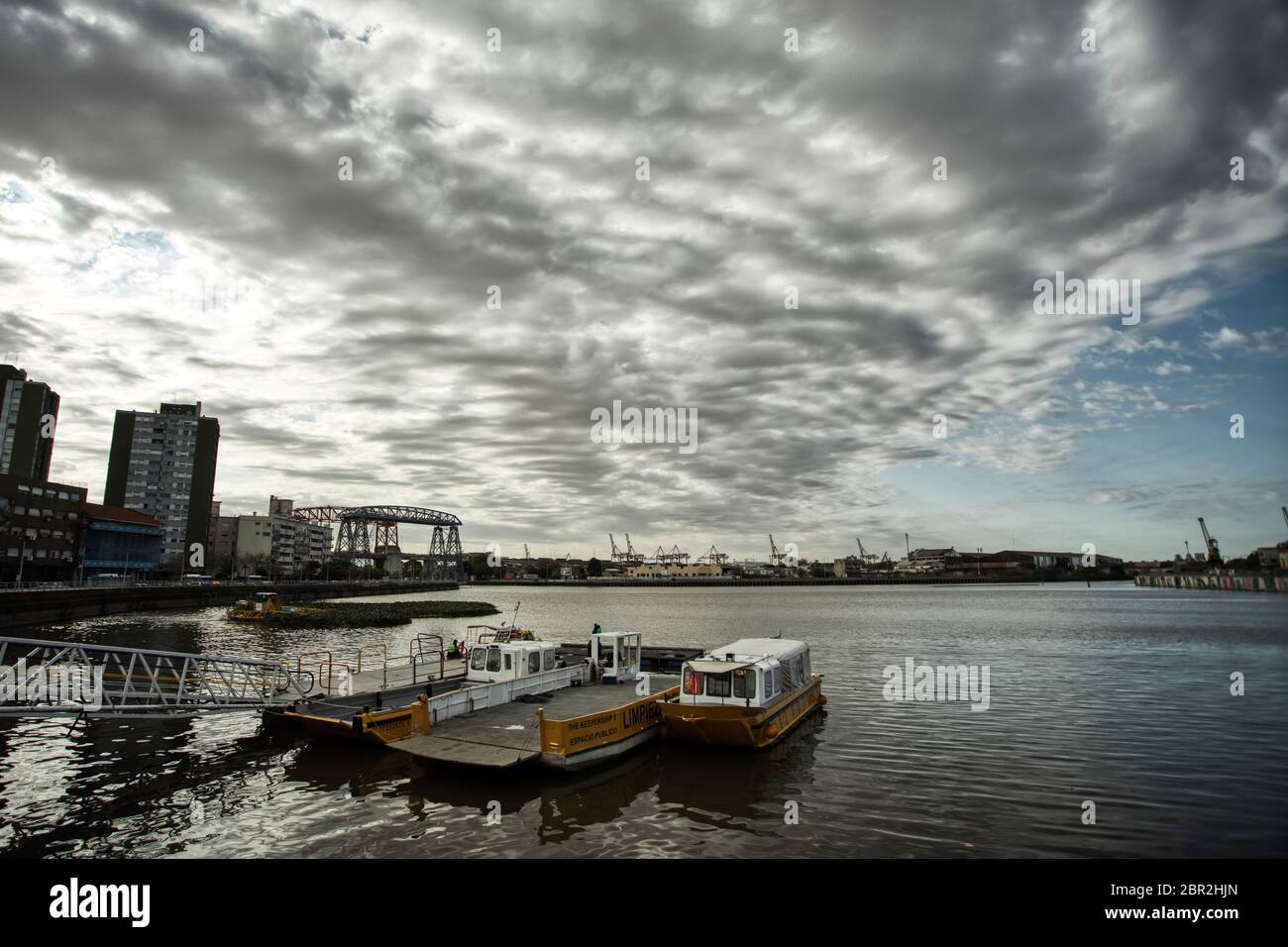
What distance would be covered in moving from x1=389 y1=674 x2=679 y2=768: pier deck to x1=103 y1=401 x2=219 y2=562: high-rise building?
18563 cm

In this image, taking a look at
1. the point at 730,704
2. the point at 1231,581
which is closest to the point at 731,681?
the point at 730,704

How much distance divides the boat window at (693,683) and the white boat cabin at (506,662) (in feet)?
20.4

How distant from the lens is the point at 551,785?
1806 centimetres

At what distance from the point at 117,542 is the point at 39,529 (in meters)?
24.2

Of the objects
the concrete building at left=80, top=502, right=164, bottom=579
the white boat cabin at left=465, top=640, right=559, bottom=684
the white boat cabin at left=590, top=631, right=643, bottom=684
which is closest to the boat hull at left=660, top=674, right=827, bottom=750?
the white boat cabin at left=590, top=631, right=643, bottom=684

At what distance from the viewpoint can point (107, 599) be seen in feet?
246

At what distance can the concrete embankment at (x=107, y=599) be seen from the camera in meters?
58.7

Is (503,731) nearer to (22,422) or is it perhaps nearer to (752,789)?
(752,789)

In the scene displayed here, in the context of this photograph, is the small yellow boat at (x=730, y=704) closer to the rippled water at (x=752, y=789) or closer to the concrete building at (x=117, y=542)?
the rippled water at (x=752, y=789)

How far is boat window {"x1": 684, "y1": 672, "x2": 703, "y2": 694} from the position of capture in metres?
22.2

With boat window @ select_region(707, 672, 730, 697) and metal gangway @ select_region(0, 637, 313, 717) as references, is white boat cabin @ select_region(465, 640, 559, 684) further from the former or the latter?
boat window @ select_region(707, 672, 730, 697)

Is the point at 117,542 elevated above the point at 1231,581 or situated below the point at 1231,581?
above
